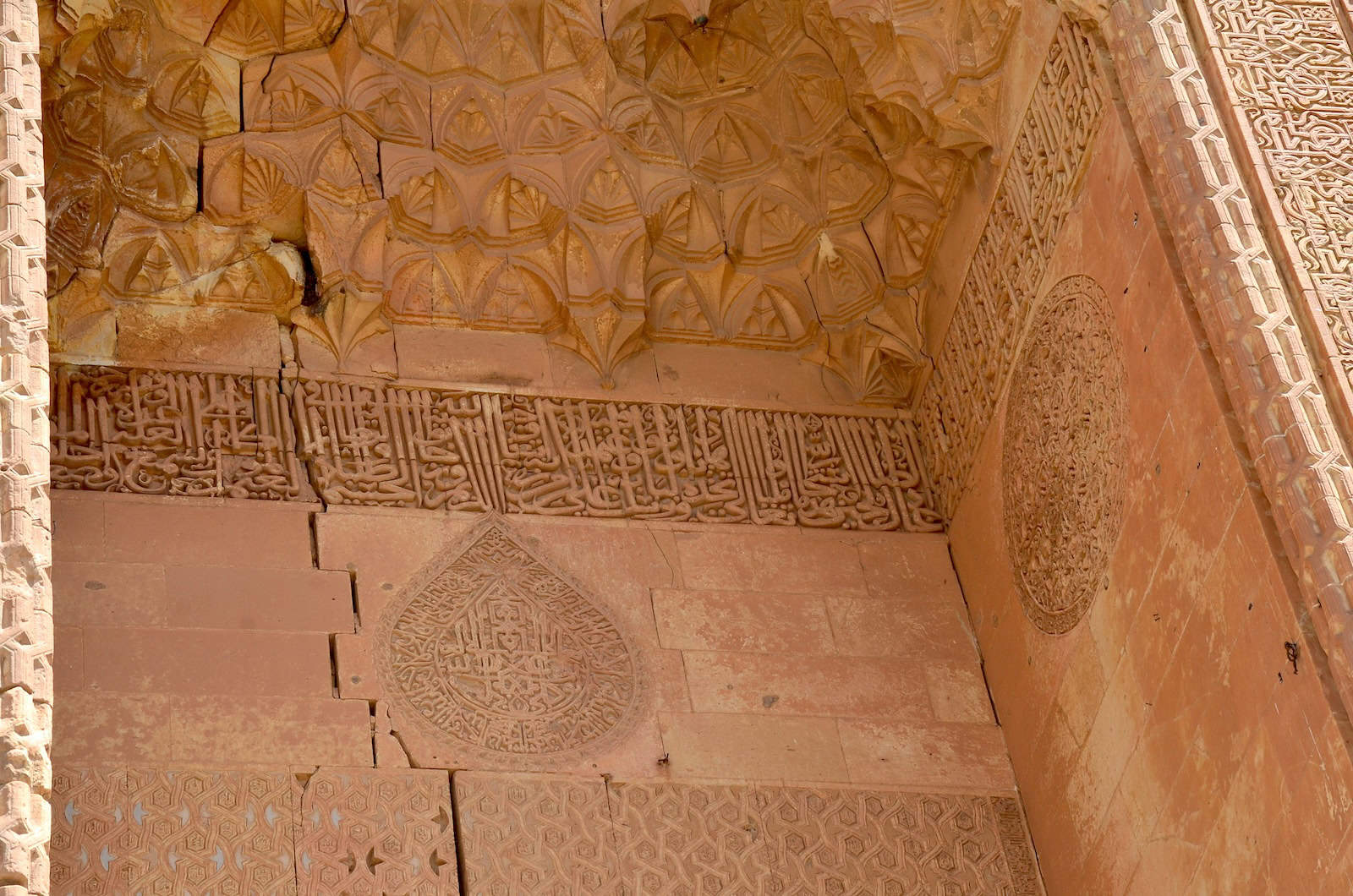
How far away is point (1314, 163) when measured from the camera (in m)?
4.64

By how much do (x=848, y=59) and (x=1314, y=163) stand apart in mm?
1658

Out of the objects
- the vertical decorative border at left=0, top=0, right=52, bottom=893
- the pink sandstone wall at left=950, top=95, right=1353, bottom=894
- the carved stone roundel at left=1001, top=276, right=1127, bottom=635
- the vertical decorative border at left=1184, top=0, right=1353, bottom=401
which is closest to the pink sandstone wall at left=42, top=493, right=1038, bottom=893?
the pink sandstone wall at left=950, top=95, right=1353, bottom=894

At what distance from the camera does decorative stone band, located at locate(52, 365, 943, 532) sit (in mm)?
5422

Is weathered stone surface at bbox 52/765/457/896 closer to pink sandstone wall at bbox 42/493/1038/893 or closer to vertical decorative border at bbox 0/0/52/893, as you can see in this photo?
pink sandstone wall at bbox 42/493/1038/893

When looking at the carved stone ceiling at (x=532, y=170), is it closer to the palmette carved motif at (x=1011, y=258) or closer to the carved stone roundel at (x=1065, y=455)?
the palmette carved motif at (x=1011, y=258)

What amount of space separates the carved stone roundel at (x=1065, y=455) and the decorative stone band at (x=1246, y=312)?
460 millimetres

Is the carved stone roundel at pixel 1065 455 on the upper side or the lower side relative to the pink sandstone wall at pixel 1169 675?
upper

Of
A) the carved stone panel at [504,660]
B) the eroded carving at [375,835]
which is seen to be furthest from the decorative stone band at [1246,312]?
the eroded carving at [375,835]

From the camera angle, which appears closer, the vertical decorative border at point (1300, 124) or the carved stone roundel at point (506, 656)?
the vertical decorative border at point (1300, 124)

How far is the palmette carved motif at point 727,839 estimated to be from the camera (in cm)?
489

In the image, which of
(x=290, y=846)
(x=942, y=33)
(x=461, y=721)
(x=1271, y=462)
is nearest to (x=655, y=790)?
(x=461, y=721)

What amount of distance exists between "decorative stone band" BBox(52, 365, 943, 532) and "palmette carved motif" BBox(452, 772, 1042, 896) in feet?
2.93

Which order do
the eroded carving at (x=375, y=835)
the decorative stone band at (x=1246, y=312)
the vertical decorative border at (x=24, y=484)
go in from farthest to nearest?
the eroded carving at (x=375, y=835), the decorative stone band at (x=1246, y=312), the vertical decorative border at (x=24, y=484)

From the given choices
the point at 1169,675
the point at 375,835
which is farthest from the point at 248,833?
the point at 1169,675
